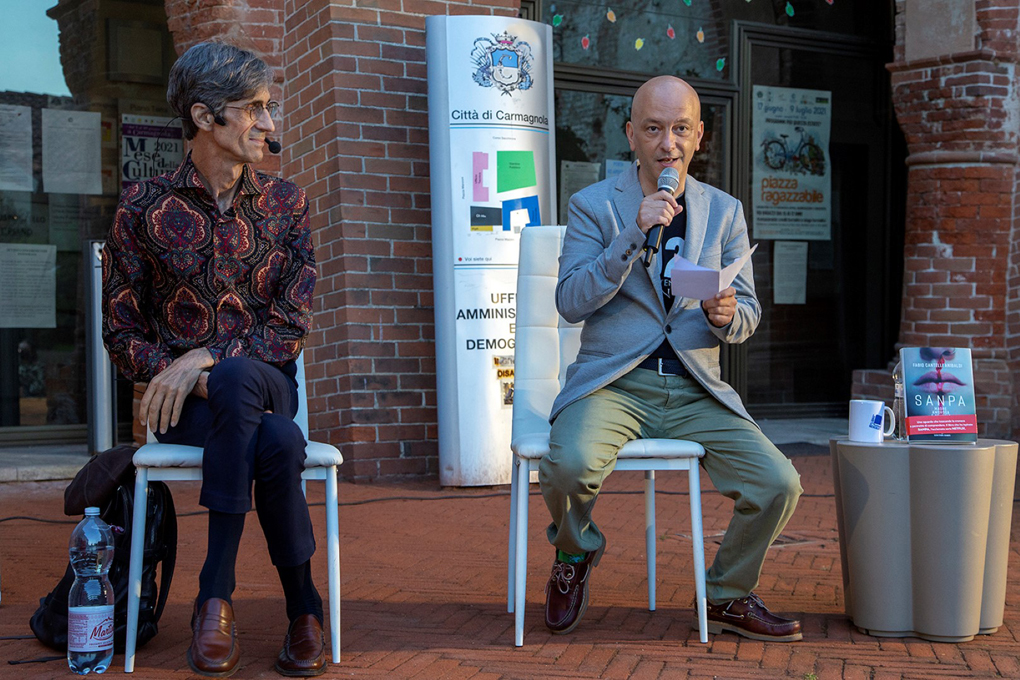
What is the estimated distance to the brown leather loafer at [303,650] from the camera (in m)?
2.80

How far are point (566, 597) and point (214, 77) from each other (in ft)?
5.79

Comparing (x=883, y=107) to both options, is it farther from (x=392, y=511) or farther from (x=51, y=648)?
(x=51, y=648)

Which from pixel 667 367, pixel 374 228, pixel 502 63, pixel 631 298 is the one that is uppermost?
pixel 502 63

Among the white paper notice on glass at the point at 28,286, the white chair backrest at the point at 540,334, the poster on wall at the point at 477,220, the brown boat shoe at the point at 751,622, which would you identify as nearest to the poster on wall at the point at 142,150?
the white paper notice on glass at the point at 28,286

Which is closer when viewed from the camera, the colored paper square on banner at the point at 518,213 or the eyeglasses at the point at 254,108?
the eyeglasses at the point at 254,108

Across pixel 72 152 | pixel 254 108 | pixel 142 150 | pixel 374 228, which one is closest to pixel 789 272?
pixel 374 228

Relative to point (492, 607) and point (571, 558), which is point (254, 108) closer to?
point (571, 558)

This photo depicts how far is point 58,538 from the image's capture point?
4.68 metres

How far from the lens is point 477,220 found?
230 inches

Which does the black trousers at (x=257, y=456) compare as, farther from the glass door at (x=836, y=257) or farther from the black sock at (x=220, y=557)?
the glass door at (x=836, y=257)

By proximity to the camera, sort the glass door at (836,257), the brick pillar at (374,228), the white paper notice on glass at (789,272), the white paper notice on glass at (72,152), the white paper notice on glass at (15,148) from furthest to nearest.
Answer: the white paper notice on glass at (789,272), the glass door at (836,257), the white paper notice on glass at (72,152), the white paper notice on glass at (15,148), the brick pillar at (374,228)

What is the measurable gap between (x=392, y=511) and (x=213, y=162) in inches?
100

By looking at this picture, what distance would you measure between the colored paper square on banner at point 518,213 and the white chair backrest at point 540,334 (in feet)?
7.16

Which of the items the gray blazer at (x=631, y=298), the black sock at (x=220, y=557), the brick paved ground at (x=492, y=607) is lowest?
the brick paved ground at (x=492, y=607)
